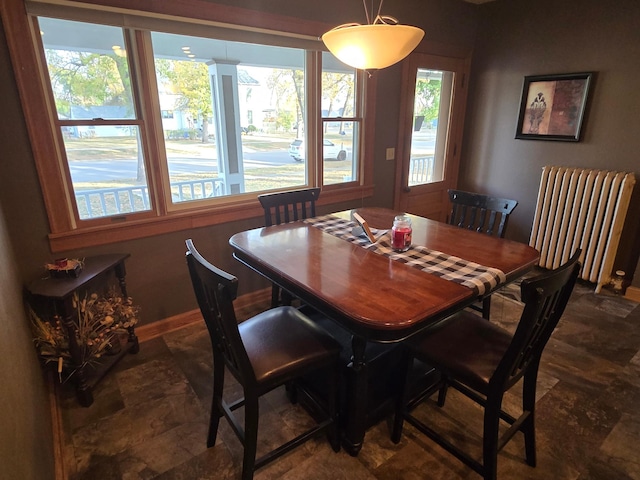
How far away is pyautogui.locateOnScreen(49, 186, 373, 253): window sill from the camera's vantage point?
209 centimetres

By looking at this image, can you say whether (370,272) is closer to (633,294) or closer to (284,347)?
(284,347)

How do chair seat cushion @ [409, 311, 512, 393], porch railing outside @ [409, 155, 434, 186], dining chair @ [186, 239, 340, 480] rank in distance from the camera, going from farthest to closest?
porch railing outside @ [409, 155, 434, 186], chair seat cushion @ [409, 311, 512, 393], dining chair @ [186, 239, 340, 480]

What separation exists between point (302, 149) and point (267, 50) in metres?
0.81

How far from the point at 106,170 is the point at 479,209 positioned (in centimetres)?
240

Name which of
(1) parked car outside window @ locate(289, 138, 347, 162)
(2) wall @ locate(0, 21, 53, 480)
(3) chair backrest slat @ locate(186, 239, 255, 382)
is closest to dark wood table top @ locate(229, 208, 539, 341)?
(3) chair backrest slat @ locate(186, 239, 255, 382)

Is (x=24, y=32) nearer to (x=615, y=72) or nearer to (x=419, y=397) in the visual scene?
(x=419, y=397)

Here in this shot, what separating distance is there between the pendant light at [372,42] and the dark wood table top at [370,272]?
903 mm

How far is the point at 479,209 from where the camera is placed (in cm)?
243

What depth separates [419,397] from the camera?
174 centimetres

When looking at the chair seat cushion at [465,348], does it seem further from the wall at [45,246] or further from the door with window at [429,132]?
the door with window at [429,132]

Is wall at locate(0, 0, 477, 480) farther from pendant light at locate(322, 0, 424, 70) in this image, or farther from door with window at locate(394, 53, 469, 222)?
pendant light at locate(322, 0, 424, 70)

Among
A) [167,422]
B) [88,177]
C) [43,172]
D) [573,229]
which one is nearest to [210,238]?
[88,177]

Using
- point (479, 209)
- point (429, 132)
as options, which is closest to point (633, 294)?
point (479, 209)

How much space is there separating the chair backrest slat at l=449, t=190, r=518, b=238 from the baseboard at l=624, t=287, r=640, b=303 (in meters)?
1.61
